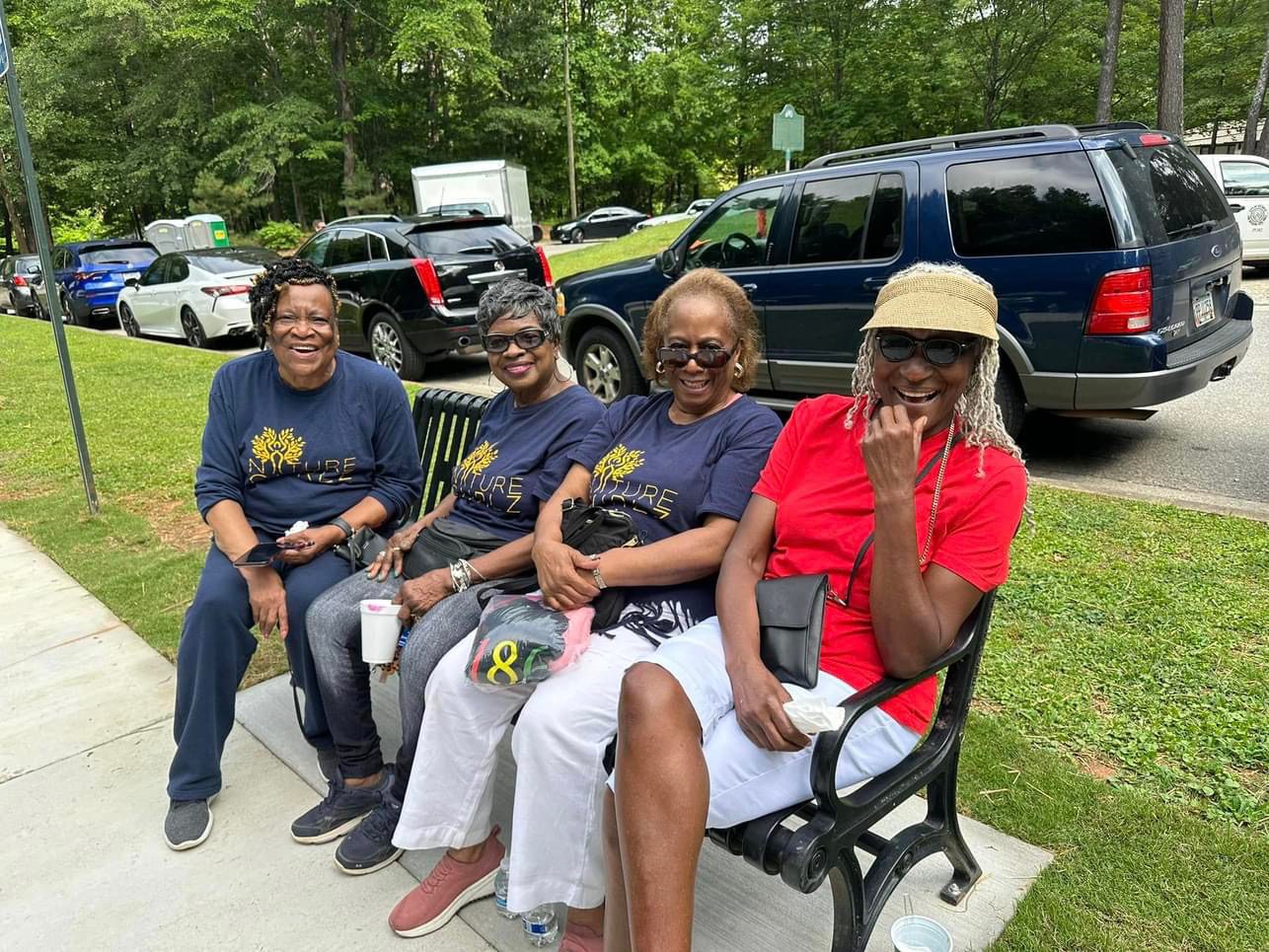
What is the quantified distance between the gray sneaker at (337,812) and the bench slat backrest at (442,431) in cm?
116

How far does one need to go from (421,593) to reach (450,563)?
15cm

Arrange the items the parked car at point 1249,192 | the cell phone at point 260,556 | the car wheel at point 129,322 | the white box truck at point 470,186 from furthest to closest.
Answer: the white box truck at point 470,186 < the car wheel at point 129,322 < the parked car at point 1249,192 < the cell phone at point 260,556

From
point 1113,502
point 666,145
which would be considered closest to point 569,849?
point 1113,502

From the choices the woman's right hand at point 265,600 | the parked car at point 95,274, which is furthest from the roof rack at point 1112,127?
the parked car at point 95,274

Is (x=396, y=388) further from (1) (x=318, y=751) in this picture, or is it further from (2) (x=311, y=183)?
(2) (x=311, y=183)

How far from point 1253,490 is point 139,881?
547 centimetres

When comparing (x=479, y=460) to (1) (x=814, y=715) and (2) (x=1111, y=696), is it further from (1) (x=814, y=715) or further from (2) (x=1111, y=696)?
(2) (x=1111, y=696)

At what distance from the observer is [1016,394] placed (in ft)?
Result: 17.8

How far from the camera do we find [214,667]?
8.90ft

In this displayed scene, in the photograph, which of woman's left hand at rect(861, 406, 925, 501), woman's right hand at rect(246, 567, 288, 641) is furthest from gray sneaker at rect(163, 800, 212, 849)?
woman's left hand at rect(861, 406, 925, 501)

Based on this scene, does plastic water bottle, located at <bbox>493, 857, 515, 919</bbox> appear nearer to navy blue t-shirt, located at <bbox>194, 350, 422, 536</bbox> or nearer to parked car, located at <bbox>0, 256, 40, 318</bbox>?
navy blue t-shirt, located at <bbox>194, 350, 422, 536</bbox>

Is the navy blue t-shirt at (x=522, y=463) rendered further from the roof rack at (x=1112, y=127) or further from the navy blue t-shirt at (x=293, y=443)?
the roof rack at (x=1112, y=127)

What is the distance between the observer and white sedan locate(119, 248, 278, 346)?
1288cm

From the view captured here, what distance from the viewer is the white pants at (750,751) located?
73.8 inches
